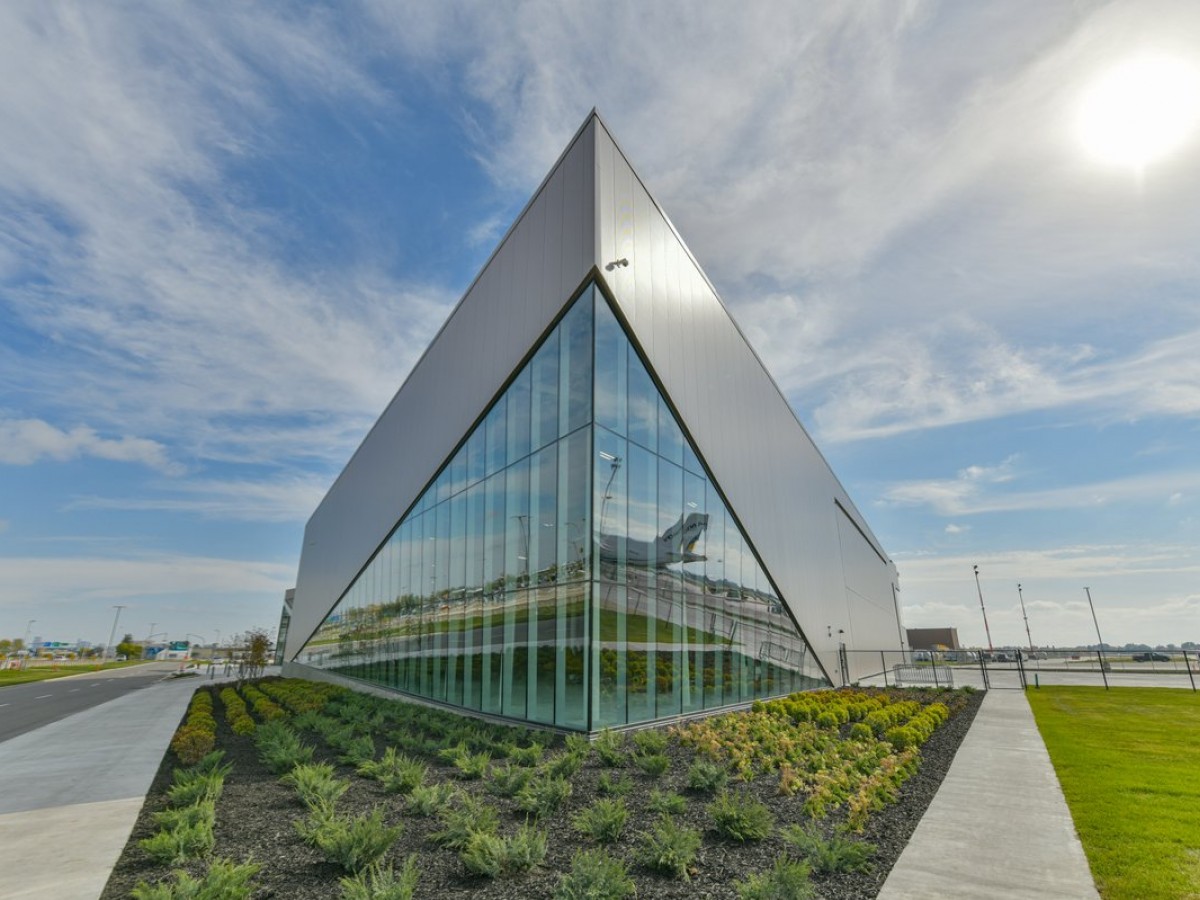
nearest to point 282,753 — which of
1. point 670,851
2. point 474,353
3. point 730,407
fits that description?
point 670,851

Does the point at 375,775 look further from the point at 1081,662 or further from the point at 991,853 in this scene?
the point at 1081,662

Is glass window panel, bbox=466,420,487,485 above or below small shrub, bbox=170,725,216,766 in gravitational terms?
above

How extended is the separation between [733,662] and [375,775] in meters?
9.29

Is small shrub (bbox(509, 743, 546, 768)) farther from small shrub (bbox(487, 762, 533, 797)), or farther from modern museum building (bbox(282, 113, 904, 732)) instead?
modern museum building (bbox(282, 113, 904, 732))

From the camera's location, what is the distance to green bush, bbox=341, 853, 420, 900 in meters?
4.45

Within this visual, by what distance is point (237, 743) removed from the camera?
12.3 meters

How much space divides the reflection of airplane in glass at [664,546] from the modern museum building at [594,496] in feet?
0.16

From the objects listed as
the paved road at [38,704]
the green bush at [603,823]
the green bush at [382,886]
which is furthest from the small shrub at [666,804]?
the paved road at [38,704]

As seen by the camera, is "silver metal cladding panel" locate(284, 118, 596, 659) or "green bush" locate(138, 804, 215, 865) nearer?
"green bush" locate(138, 804, 215, 865)

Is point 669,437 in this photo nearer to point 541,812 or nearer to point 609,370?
point 609,370

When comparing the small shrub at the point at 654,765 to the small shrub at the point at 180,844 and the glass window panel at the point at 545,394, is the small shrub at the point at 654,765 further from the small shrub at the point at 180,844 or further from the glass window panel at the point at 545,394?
the glass window panel at the point at 545,394

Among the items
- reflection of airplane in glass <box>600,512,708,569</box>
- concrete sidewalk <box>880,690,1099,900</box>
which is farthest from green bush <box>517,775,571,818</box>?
reflection of airplane in glass <box>600,512,708,569</box>

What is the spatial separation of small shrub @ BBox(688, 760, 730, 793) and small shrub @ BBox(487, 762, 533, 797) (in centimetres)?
219

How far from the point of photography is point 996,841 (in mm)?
6117
